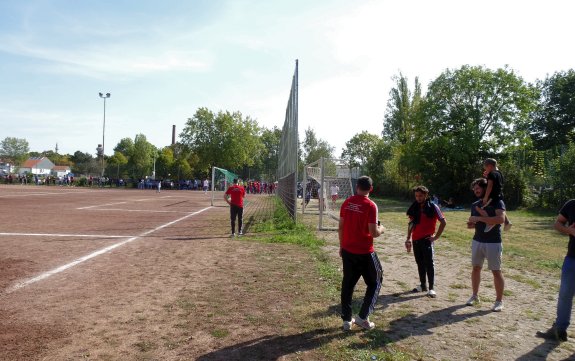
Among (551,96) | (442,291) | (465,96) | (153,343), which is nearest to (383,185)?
(465,96)

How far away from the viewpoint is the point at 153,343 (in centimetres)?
426

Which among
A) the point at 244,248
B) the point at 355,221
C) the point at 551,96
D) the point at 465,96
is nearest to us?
the point at 355,221

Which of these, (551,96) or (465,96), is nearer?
(465,96)

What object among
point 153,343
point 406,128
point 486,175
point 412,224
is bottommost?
point 153,343

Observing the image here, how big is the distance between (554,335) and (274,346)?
3033mm

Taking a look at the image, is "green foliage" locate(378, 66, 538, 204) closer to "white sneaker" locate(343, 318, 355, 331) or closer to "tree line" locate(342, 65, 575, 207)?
"tree line" locate(342, 65, 575, 207)

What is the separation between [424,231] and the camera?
21.4 ft

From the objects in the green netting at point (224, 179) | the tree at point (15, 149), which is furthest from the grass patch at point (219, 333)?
the tree at point (15, 149)

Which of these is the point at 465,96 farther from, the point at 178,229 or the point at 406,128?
the point at 178,229

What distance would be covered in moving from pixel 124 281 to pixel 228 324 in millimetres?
2661

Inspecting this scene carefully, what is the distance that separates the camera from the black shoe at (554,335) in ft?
15.0

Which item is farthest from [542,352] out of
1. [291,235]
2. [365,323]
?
[291,235]

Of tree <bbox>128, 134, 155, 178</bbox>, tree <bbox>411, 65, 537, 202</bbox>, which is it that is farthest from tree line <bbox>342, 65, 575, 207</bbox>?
tree <bbox>128, 134, 155, 178</bbox>

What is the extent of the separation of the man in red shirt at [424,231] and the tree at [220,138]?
61.3 m
